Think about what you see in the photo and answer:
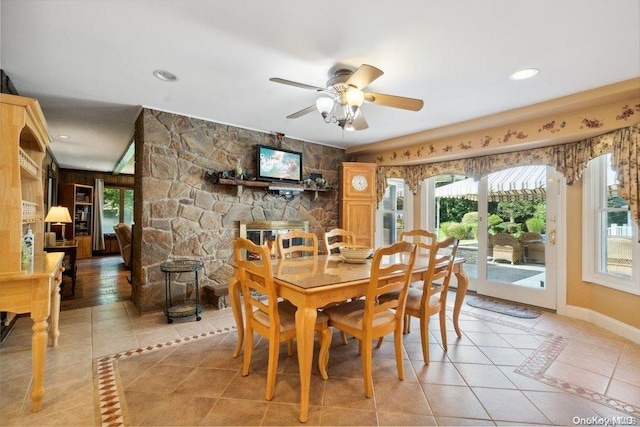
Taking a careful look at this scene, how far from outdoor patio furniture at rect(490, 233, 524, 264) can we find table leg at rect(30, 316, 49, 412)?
4686 millimetres

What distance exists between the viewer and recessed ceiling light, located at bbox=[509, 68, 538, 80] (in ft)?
7.68

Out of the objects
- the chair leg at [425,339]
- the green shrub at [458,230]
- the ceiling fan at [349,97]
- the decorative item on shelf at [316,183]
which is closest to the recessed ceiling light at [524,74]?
the ceiling fan at [349,97]

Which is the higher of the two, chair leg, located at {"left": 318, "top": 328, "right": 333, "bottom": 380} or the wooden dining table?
the wooden dining table

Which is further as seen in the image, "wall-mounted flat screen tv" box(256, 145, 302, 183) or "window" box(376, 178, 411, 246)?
"window" box(376, 178, 411, 246)

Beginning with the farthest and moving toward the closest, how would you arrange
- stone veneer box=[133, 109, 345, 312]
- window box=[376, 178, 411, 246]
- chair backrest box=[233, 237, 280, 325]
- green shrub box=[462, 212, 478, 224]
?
window box=[376, 178, 411, 246] → green shrub box=[462, 212, 478, 224] → stone veneer box=[133, 109, 345, 312] → chair backrest box=[233, 237, 280, 325]

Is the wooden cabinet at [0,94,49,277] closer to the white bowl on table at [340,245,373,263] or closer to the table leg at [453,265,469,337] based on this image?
the white bowl on table at [340,245,373,263]

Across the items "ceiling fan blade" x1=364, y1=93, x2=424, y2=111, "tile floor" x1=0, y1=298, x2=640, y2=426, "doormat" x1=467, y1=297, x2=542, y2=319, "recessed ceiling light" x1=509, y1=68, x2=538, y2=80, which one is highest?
"recessed ceiling light" x1=509, y1=68, x2=538, y2=80

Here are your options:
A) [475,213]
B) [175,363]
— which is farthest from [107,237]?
[475,213]

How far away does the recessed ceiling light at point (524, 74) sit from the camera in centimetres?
234

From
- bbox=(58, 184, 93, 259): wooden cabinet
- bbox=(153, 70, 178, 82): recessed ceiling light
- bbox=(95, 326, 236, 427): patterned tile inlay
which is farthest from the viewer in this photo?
bbox=(58, 184, 93, 259): wooden cabinet

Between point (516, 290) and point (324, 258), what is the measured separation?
2.77 metres

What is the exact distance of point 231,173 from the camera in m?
3.88

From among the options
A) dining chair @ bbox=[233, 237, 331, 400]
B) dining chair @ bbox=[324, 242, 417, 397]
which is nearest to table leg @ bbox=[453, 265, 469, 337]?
dining chair @ bbox=[324, 242, 417, 397]

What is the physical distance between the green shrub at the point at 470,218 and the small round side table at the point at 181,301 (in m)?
3.71
